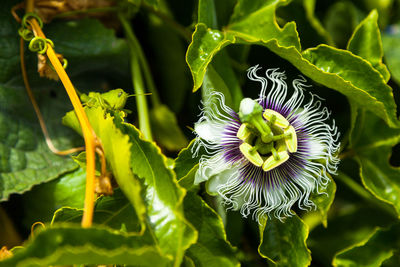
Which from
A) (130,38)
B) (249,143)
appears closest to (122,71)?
(130,38)

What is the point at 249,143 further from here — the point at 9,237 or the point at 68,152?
the point at 9,237

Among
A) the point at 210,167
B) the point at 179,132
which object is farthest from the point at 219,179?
the point at 179,132

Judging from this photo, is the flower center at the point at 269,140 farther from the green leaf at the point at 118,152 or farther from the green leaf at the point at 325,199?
the green leaf at the point at 118,152

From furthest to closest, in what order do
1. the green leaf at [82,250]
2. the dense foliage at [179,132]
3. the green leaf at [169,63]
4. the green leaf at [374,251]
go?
1. the green leaf at [169,63]
2. the green leaf at [374,251]
3. the dense foliage at [179,132]
4. the green leaf at [82,250]


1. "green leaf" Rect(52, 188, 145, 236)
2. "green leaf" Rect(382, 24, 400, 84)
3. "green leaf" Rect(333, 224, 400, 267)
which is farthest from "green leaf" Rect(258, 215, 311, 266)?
"green leaf" Rect(382, 24, 400, 84)

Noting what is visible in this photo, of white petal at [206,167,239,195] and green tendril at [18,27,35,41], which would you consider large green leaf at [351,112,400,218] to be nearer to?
white petal at [206,167,239,195]

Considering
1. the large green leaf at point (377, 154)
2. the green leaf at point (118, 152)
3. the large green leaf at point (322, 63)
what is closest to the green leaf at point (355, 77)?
the large green leaf at point (322, 63)
